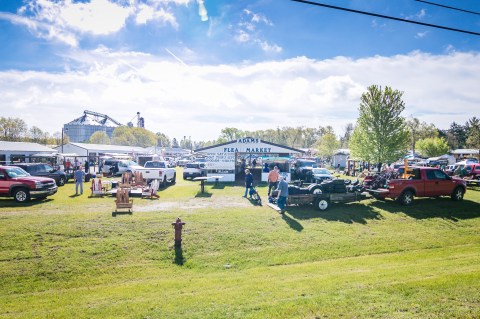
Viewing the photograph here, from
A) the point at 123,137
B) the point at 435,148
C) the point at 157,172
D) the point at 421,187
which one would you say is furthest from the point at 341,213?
the point at 123,137

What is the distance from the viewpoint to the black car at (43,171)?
23.0m

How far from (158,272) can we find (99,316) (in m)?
3.01

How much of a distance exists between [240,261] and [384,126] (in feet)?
96.5

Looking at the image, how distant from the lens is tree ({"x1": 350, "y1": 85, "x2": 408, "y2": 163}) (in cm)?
3278

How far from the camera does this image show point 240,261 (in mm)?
9742

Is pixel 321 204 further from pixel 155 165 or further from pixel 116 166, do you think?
pixel 116 166

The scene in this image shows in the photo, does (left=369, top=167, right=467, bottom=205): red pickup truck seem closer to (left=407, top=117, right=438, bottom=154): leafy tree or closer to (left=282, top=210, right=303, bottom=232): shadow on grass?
(left=282, top=210, right=303, bottom=232): shadow on grass

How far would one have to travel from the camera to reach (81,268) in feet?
29.4

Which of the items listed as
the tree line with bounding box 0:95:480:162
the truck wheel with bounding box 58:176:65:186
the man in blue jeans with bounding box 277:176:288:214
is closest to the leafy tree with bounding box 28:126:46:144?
the tree line with bounding box 0:95:480:162

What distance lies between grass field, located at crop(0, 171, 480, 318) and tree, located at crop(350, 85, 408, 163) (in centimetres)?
1682

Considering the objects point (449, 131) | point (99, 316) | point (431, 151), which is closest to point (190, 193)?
point (99, 316)

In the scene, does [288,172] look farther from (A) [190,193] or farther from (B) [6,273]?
(B) [6,273]

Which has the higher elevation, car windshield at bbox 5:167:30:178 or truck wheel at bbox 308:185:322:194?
car windshield at bbox 5:167:30:178

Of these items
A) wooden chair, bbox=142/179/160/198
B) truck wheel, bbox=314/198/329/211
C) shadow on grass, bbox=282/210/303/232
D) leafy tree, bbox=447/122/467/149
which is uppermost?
leafy tree, bbox=447/122/467/149
